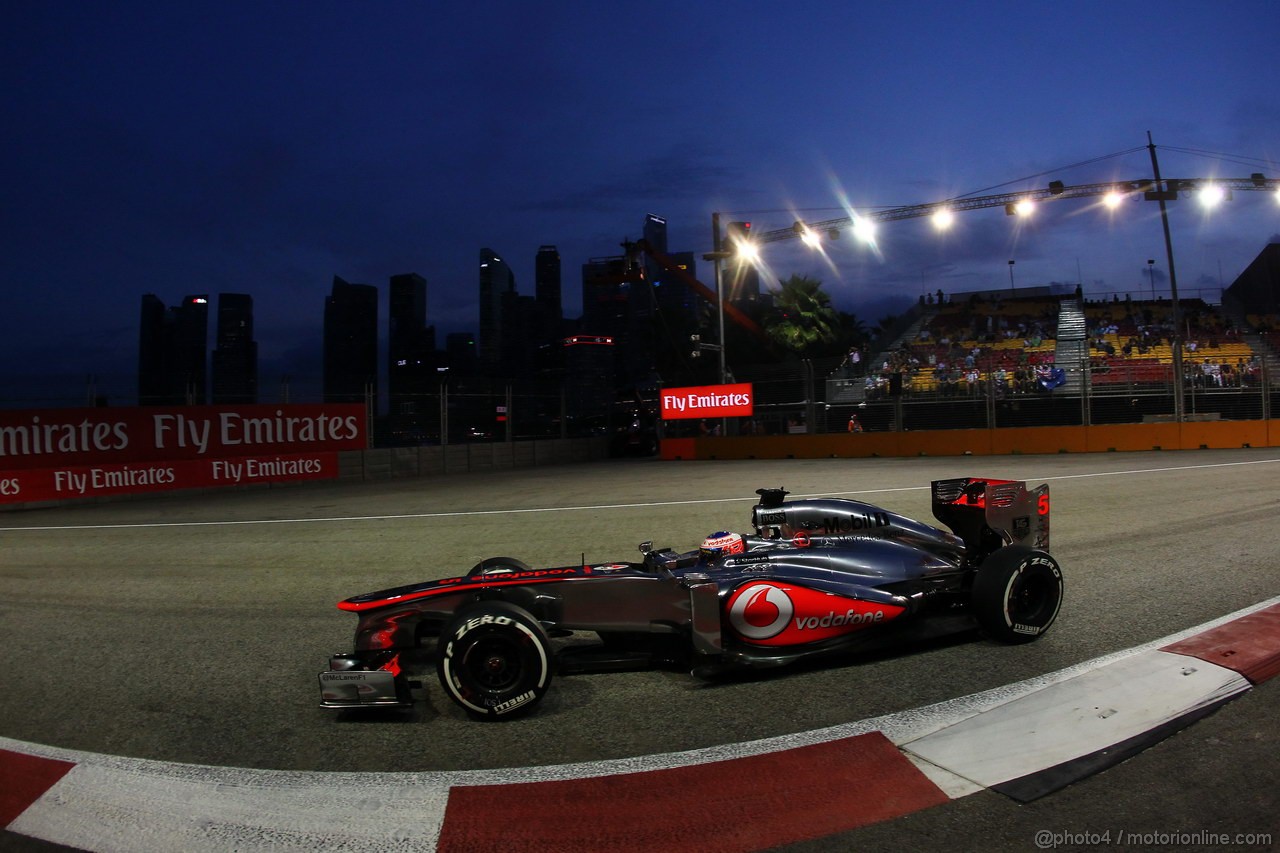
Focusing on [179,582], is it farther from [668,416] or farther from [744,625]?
[668,416]

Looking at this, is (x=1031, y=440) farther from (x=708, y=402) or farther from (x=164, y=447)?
(x=164, y=447)

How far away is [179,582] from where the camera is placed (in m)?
6.99

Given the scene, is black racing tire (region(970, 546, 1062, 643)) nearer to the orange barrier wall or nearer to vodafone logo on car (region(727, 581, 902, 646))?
vodafone logo on car (region(727, 581, 902, 646))

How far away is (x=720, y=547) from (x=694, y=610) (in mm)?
703

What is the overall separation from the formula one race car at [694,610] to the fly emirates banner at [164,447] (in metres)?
16.3

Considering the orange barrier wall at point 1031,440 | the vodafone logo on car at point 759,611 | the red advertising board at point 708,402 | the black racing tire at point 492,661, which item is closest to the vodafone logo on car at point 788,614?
the vodafone logo on car at point 759,611

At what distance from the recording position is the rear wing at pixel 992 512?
4.95 metres

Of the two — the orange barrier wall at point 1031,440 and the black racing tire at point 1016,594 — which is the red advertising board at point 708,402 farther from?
the black racing tire at point 1016,594

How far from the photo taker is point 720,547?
14.5 feet

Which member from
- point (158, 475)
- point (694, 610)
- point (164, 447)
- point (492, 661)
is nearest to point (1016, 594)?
point (694, 610)

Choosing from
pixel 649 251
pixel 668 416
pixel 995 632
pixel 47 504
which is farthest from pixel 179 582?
pixel 649 251

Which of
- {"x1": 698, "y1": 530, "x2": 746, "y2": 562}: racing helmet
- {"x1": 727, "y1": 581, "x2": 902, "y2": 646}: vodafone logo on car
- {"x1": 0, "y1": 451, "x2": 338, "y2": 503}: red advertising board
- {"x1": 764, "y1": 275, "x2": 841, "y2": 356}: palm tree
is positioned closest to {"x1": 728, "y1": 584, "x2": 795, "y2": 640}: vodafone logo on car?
{"x1": 727, "y1": 581, "x2": 902, "y2": 646}: vodafone logo on car

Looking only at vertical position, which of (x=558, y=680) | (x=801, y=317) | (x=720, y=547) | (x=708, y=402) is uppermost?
(x=801, y=317)

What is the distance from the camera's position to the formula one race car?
3461 millimetres
